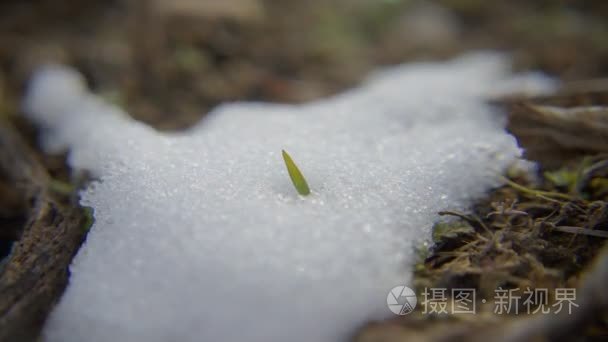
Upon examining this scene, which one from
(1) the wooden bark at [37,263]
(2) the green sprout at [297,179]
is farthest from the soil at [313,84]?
(2) the green sprout at [297,179]

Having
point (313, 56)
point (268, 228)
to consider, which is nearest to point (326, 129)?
point (268, 228)

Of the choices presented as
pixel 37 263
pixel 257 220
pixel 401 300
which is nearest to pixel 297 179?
pixel 257 220

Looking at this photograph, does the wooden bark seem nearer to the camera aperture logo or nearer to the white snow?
the white snow

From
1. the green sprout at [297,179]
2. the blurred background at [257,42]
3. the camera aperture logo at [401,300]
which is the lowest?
the camera aperture logo at [401,300]

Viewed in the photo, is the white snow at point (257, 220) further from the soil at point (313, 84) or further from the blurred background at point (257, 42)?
the blurred background at point (257, 42)

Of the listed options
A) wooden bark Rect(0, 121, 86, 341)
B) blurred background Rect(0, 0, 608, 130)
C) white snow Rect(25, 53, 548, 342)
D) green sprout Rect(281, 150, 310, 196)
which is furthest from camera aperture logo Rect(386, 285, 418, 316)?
blurred background Rect(0, 0, 608, 130)
